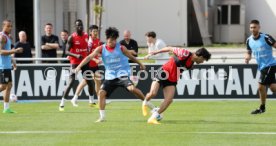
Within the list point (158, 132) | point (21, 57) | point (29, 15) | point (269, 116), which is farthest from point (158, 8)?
point (158, 132)

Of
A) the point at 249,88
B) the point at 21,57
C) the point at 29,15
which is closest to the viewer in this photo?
the point at 249,88

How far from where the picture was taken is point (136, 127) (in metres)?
14.0

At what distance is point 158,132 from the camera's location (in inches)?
520

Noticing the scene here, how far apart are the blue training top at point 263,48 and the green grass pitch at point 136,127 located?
1.10m

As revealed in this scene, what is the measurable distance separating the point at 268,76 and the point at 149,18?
30.4 metres

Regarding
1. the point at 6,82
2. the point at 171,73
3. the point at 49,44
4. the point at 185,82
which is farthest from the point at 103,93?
the point at 49,44

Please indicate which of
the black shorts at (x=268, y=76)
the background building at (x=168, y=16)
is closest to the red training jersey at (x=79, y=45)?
the black shorts at (x=268, y=76)

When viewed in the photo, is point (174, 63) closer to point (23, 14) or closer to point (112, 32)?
point (112, 32)

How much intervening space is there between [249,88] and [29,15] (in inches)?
1032

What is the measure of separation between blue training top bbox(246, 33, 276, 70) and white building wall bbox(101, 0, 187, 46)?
29.5 m

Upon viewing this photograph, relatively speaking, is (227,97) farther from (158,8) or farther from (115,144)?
(158,8)

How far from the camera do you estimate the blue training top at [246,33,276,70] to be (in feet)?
54.1

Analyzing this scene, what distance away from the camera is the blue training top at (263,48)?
16.5m

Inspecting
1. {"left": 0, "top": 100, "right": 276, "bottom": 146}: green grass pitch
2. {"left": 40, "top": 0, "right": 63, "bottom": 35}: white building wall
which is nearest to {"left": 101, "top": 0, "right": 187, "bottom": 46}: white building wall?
{"left": 40, "top": 0, "right": 63, "bottom": 35}: white building wall
